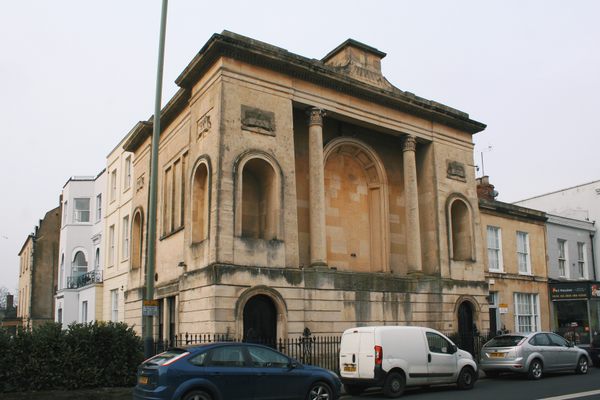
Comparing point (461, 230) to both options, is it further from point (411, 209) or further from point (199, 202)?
point (199, 202)

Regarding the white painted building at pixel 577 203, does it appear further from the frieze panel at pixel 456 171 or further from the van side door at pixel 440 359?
the van side door at pixel 440 359

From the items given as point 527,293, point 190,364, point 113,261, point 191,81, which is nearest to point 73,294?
point 113,261

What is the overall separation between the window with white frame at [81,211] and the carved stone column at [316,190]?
2326cm

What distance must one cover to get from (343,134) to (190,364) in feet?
50.0

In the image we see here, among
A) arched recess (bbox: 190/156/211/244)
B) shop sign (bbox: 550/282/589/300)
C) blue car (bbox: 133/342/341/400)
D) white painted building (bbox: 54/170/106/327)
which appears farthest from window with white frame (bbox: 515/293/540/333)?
white painted building (bbox: 54/170/106/327)

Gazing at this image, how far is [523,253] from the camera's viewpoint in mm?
32125

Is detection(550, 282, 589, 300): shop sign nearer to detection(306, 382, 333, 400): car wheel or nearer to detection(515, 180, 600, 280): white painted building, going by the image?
detection(515, 180, 600, 280): white painted building

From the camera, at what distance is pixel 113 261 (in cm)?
3431

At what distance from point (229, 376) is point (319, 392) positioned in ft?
7.39

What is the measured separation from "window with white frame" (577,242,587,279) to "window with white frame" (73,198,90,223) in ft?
102

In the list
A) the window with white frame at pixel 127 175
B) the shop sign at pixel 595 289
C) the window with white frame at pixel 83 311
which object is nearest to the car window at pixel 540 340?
the shop sign at pixel 595 289

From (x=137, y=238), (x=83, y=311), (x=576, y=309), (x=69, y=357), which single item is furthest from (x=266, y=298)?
(x=83, y=311)

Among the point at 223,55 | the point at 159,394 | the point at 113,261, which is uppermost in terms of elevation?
the point at 223,55

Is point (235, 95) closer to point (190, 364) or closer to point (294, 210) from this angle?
point (294, 210)
